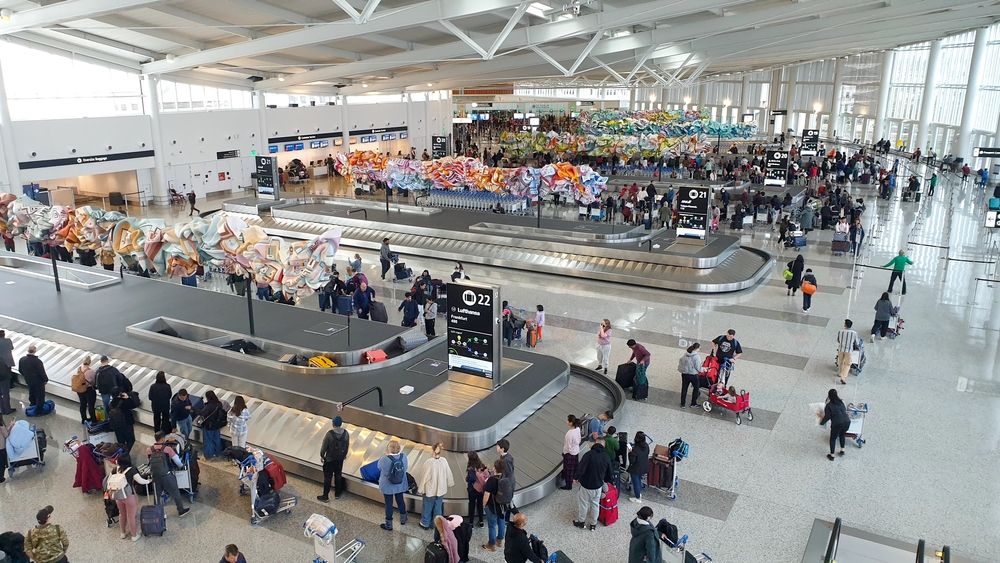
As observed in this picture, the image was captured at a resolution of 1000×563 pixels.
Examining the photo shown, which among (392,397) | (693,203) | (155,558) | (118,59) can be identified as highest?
(118,59)

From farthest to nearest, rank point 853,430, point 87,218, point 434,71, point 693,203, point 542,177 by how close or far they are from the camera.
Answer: point 434,71 < point 542,177 < point 693,203 < point 87,218 < point 853,430

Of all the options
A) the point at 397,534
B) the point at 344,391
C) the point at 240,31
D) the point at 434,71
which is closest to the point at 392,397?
the point at 344,391

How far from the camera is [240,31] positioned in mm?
24891

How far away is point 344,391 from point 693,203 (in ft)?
45.1

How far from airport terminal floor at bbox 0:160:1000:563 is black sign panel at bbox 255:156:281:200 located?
11977 millimetres

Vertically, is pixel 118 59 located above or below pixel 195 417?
above

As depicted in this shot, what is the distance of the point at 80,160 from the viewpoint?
2958 centimetres

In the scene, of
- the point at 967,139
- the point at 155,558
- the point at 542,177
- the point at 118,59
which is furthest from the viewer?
the point at 967,139

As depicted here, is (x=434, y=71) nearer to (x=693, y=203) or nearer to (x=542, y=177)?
(x=542, y=177)

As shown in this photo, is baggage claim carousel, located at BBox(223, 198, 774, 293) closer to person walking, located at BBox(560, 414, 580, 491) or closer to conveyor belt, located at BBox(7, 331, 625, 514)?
conveyor belt, located at BBox(7, 331, 625, 514)

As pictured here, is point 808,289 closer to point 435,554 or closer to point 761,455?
point 761,455

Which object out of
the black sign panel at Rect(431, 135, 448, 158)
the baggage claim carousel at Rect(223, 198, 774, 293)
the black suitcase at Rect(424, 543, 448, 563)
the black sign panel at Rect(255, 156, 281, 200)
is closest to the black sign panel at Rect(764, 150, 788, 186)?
the baggage claim carousel at Rect(223, 198, 774, 293)

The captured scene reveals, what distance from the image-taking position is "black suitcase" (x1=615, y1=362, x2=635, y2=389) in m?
12.3

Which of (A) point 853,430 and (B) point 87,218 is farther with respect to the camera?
(B) point 87,218
